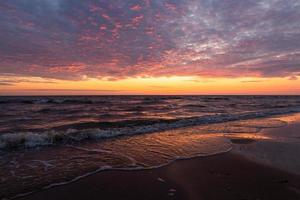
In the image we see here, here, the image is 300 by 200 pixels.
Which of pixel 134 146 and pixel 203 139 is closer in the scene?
pixel 134 146

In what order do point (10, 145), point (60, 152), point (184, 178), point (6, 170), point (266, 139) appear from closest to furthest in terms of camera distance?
point (184, 178) < point (6, 170) < point (60, 152) < point (10, 145) < point (266, 139)

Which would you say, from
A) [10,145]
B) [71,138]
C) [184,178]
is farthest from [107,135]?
[184,178]

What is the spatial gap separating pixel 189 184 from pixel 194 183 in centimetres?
12

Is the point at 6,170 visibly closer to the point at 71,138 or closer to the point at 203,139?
the point at 71,138

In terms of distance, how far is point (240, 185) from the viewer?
4.29 metres

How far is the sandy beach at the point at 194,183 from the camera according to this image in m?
3.94

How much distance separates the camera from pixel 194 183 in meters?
4.51

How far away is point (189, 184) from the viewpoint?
4.48 metres

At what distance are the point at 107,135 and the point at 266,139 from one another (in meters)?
7.10

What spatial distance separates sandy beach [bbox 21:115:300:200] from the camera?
3938 mm

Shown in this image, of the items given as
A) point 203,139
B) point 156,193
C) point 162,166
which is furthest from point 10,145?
point 203,139

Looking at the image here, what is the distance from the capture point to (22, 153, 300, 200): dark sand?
3925 mm

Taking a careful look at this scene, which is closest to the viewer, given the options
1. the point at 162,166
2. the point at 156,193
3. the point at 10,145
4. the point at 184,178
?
the point at 156,193

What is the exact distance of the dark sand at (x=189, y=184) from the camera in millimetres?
3925
